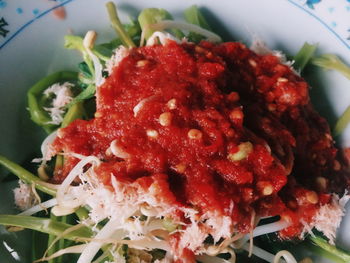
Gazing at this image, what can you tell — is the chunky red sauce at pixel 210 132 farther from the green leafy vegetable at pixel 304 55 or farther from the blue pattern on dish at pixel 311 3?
the blue pattern on dish at pixel 311 3

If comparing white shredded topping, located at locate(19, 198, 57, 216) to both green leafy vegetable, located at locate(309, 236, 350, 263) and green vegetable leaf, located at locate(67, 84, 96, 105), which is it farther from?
green leafy vegetable, located at locate(309, 236, 350, 263)

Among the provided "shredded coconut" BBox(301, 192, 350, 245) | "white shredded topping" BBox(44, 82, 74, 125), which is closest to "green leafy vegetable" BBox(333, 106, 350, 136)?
"shredded coconut" BBox(301, 192, 350, 245)

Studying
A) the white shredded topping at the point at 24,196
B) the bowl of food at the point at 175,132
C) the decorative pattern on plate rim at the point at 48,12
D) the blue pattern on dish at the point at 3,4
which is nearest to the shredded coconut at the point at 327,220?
the bowl of food at the point at 175,132

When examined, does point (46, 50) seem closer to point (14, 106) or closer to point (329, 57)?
point (14, 106)

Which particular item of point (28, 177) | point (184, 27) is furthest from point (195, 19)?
point (28, 177)

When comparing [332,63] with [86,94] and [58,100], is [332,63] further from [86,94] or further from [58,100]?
[58,100]

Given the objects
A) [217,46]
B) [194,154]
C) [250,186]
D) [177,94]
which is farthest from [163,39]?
[250,186]

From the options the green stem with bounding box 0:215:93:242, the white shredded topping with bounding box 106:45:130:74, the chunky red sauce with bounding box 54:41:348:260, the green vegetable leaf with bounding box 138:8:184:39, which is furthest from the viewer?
the green vegetable leaf with bounding box 138:8:184:39

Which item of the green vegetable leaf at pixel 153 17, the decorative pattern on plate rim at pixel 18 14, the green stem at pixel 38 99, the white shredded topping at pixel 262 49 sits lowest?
the green stem at pixel 38 99
